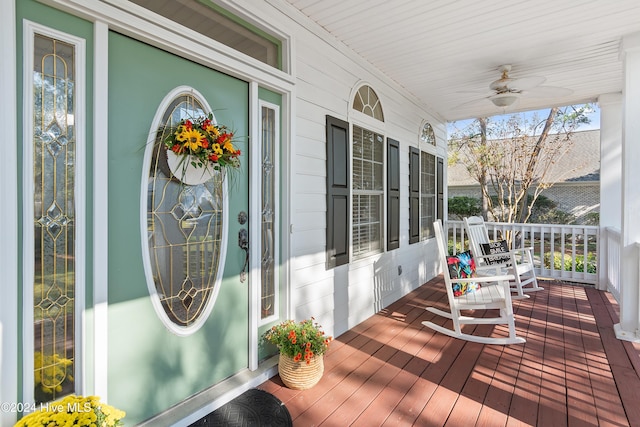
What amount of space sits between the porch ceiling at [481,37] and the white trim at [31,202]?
1683 millimetres

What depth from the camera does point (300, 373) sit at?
2.22 metres

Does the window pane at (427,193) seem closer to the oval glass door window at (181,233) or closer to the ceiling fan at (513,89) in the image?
the ceiling fan at (513,89)

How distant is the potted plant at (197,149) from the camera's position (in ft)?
6.05

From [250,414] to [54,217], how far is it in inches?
57.1

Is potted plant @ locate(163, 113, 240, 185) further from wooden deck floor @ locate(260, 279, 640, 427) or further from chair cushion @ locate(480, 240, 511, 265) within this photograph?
chair cushion @ locate(480, 240, 511, 265)

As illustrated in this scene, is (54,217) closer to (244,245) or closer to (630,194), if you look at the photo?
(244,245)

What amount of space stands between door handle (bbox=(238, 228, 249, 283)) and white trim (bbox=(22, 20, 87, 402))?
3.02 ft

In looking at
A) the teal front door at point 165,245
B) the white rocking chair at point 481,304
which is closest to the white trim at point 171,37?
the teal front door at point 165,245

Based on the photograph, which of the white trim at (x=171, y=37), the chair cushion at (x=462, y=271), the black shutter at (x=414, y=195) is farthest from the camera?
the black shutter at (x=414, y=195)

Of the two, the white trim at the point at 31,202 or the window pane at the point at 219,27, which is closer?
the white trim at the point at 31,202

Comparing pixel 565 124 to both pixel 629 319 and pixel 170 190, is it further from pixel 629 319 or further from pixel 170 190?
pixel 170 190

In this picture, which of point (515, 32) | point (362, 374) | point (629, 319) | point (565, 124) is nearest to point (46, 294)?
point (362, 374)

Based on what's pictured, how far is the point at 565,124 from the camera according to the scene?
8094 mm

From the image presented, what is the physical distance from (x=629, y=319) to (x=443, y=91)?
3239mm
